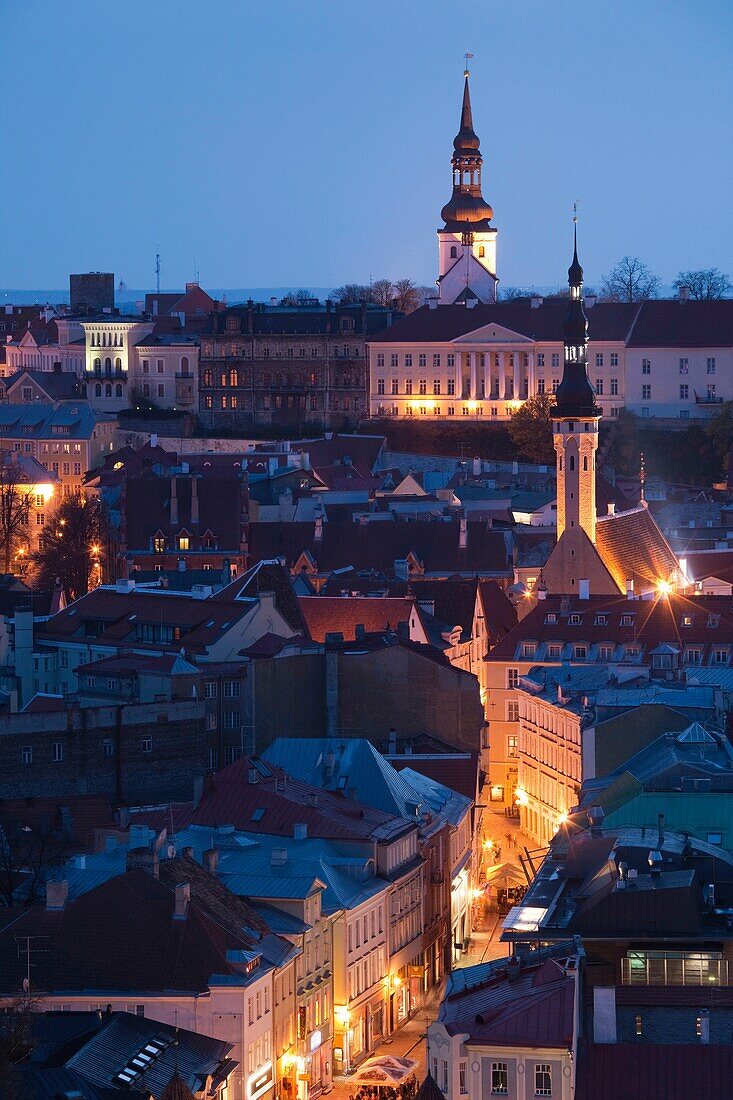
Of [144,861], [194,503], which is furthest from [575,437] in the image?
[144,861]

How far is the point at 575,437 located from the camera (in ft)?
265

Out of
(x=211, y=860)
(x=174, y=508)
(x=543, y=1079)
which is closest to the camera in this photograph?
(x=543, y=1079)

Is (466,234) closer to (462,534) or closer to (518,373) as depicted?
(518,373)

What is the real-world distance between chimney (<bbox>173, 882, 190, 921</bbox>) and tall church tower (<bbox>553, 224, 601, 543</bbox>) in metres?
37.0

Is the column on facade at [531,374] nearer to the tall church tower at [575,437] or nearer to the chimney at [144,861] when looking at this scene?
the tall church tower at [575,437]

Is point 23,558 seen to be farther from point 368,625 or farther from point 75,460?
point 368,625

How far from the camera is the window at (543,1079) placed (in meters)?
37.3

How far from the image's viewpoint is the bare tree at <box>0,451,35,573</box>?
333 ft

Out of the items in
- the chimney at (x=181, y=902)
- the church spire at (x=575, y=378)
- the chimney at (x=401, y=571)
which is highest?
the church spire at (x=575, y=378)

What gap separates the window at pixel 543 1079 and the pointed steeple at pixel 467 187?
9596cm

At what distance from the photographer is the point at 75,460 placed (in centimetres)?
11562

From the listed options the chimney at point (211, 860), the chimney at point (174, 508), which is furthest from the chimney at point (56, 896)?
the chimney at point (174, 508)

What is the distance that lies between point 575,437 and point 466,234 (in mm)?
50417

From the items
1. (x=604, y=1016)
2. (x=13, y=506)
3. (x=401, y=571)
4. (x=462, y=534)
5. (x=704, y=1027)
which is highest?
(x=13, y=506)
